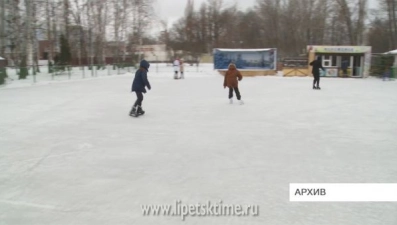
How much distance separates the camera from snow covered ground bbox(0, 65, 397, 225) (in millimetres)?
3594

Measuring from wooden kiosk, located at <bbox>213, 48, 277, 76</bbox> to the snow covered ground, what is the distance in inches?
828

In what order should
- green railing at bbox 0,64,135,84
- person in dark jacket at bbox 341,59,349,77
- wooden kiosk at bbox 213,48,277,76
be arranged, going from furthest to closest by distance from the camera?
wooden kiosk at bbox 213,48,277,76, person in dark jacket at bbox 341,59,349,77, green railing at bbox 0,64,135,84

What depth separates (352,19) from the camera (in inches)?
1763

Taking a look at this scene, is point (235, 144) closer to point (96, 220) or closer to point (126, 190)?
point (126, 190)

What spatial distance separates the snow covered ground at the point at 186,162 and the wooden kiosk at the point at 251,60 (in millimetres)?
21035

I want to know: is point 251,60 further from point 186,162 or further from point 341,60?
point 186,162

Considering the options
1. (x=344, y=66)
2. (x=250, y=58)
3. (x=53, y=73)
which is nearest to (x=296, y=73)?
(x=344, y=66)

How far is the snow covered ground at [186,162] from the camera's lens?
3.59 m

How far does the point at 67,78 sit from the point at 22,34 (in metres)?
5.24

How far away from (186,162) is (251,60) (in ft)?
88.2

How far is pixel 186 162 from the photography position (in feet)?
17.5

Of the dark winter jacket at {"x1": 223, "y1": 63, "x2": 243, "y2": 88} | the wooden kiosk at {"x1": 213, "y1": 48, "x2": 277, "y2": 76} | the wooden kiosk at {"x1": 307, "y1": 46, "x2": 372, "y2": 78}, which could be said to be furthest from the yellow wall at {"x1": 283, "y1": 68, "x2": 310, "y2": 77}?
the dark winter jacket at {"x1": 223, "y1": 63, "x2": 243, "y2": 88}

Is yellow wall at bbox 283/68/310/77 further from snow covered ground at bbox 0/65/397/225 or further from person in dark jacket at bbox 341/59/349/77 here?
snow covered ground at bbox 0/65/397/225
